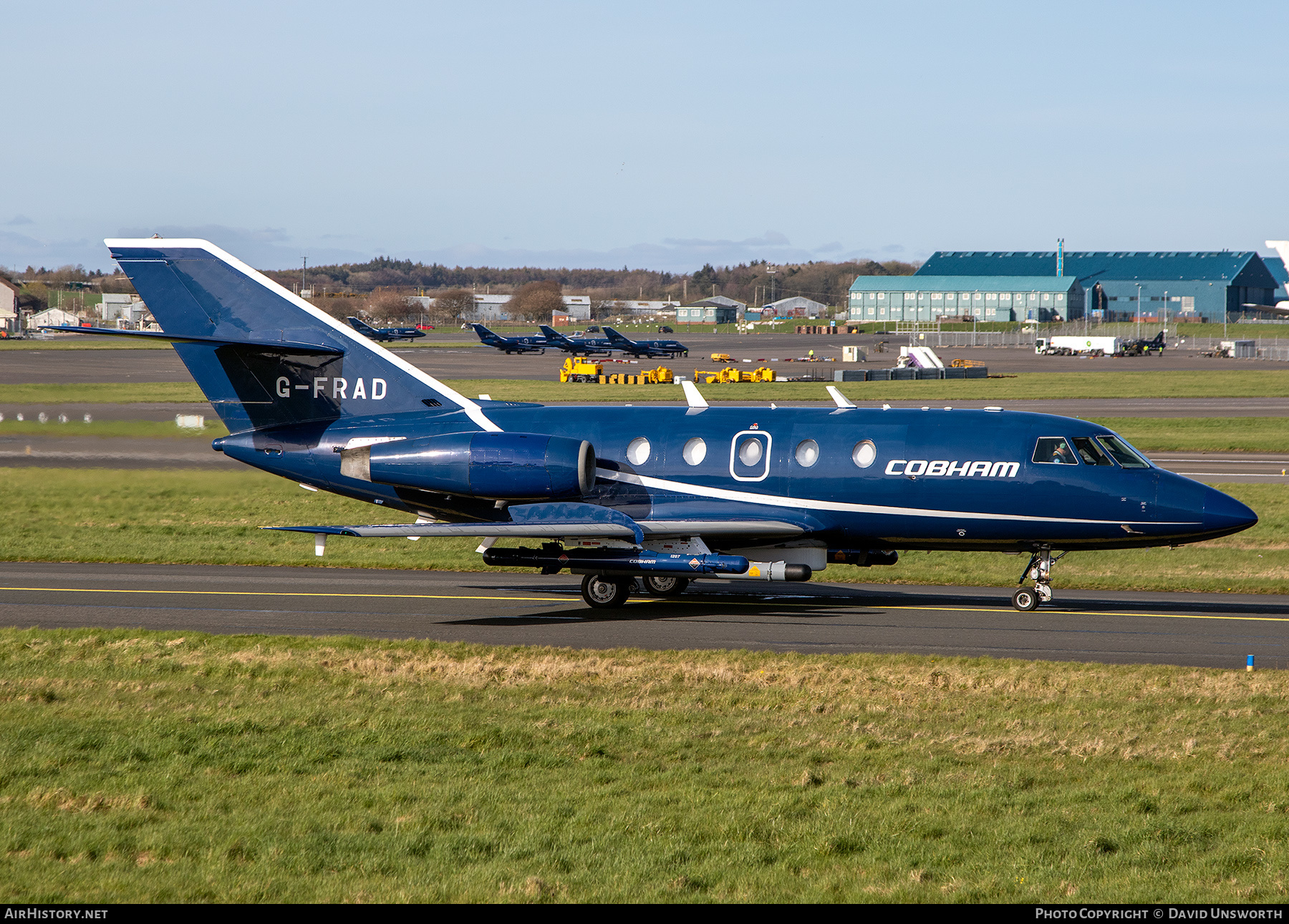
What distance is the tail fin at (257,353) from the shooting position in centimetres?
2488

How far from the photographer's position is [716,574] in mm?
22047

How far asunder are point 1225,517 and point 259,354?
60.4ft

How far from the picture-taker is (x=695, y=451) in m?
23.9

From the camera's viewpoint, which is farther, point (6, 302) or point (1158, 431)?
point (6, 302)

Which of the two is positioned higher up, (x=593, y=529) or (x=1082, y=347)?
(x=1082, y=347)

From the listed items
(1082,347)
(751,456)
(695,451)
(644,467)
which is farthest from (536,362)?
(751,456)

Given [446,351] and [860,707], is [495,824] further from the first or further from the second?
[446,351]

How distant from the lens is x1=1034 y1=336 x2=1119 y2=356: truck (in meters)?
130

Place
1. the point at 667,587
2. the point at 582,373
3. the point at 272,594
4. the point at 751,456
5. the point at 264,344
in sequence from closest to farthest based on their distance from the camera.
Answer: the point at 751,456 → the point at 264,344 → the point at 272,594 → the point at 667,587 → the point at 582,373

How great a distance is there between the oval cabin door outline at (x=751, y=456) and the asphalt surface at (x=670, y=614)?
2.62 metres

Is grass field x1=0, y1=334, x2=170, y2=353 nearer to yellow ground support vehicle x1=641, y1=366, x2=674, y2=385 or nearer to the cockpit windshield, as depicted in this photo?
yellow ground support vehicle x1=641, y1=366, x2=674, y2=385

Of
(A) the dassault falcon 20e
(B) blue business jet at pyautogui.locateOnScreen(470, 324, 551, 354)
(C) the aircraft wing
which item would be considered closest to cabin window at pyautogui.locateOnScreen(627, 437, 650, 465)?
(A) the dassault falcon 20e

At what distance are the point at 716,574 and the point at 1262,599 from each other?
1118cm

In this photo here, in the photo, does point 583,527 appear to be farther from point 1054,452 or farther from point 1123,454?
point 1123,454
